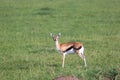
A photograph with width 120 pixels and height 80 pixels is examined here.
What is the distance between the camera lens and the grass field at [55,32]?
1041 cm

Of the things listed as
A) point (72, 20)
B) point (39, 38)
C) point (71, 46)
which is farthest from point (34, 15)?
point (71, 46)

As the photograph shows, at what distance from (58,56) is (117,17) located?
1067 cm

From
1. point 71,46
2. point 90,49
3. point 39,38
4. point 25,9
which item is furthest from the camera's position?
point 25,9

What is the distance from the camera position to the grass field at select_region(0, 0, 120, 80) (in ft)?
34.1

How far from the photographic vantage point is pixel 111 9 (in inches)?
1027

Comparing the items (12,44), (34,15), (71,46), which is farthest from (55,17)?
(71,46)

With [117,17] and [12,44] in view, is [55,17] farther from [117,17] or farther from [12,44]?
[12,44]

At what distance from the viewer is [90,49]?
14.0 metres

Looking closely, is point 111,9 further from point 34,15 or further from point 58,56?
point 58,56

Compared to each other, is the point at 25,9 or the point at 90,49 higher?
the point at 25,9

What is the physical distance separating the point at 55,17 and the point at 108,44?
817 cm

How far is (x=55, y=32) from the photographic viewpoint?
1784cm

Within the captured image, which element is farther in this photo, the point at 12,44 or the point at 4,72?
the point at 12,44

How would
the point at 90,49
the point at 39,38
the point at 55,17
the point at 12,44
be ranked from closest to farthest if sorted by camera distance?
the point at 90,49, the point at 12,44, the point at 39,38, the point at 55,17
